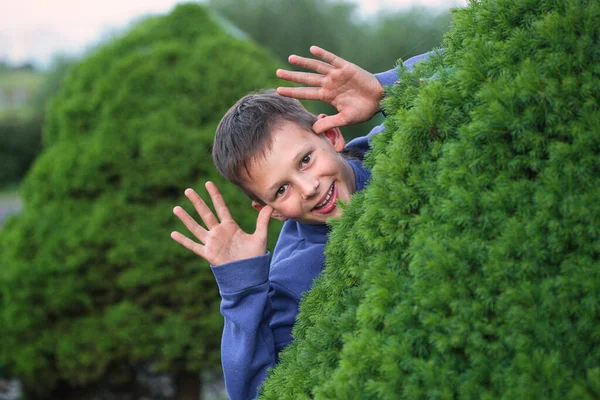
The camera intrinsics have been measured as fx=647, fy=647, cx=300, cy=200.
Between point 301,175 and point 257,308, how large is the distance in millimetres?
552

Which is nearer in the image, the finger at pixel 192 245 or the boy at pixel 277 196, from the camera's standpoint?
the boy at pixel 277 196

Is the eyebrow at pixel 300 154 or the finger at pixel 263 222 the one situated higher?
the eyebrow at pixel 300 154

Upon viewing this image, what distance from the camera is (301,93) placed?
2193mm

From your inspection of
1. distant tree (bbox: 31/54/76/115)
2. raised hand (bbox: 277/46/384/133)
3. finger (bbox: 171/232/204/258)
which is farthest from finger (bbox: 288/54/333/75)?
distant tree (bbox: 31/54/76/115)

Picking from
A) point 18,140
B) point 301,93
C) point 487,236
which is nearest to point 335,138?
point 301,93

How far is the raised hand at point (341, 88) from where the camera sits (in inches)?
83.7

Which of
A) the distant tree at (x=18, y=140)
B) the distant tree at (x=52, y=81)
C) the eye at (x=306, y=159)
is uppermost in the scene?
the distant tree at (x=52, y=81)

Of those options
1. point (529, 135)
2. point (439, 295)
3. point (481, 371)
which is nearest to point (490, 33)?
point (529, 135)

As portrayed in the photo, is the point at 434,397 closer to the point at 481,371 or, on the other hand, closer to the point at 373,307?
the point at 481,371

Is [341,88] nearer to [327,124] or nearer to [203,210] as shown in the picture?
[327,124]

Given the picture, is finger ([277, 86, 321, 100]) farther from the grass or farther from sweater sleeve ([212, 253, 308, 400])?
the grass

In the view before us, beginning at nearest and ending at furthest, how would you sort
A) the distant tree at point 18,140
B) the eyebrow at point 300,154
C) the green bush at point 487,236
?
the green bush at point 487,236
the eyebrow at point 300,154
the distant tree at point 18,140

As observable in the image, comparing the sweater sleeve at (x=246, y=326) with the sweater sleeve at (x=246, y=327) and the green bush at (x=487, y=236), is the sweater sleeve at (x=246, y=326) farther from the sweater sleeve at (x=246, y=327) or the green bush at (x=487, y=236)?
the green bush at (x=487, y=236)

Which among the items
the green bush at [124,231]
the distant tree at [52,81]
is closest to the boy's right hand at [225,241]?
the green bush at [124,231]
